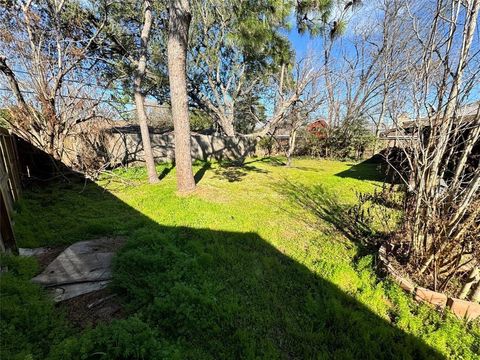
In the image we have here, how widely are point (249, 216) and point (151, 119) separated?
14413 millimetres

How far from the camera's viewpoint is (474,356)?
1.76 metres

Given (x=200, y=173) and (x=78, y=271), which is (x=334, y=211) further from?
(x=200, y=173)

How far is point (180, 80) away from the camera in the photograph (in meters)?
4.81

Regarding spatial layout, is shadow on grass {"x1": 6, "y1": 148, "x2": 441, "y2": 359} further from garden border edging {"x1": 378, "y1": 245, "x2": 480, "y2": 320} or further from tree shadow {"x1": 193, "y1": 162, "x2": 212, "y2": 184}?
tree shadow {"x1": 193, "y1": 162, "x2": 212, "y2": 184}

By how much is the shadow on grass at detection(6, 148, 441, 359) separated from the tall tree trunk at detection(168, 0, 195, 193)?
7.95 feet

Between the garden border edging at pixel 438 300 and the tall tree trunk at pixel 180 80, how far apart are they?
411 centimetres

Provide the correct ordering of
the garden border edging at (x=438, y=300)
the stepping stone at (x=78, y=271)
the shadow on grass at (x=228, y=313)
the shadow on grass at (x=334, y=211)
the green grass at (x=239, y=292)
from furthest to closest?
the shadow on grass at (x=334, y=211) → the stepping stone at (x=78, y=271) → the garden border edging at (x=438, y=300) → the green grass at (x=239, y=292) → the shadow on grass at (x=228, y=313)

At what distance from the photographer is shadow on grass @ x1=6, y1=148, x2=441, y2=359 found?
63.2 inches

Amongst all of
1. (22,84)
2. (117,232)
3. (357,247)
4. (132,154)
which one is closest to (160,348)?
(117,232)

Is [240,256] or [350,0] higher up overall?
[350,0]

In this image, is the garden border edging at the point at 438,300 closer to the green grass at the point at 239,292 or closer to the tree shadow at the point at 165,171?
the green grass at the point at 239,292

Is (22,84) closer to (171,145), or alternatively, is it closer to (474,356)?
(171,145)

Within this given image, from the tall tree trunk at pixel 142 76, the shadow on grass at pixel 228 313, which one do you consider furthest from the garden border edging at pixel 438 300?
the tall tree trunk at pixel 142 76

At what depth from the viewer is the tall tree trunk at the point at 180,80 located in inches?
181
